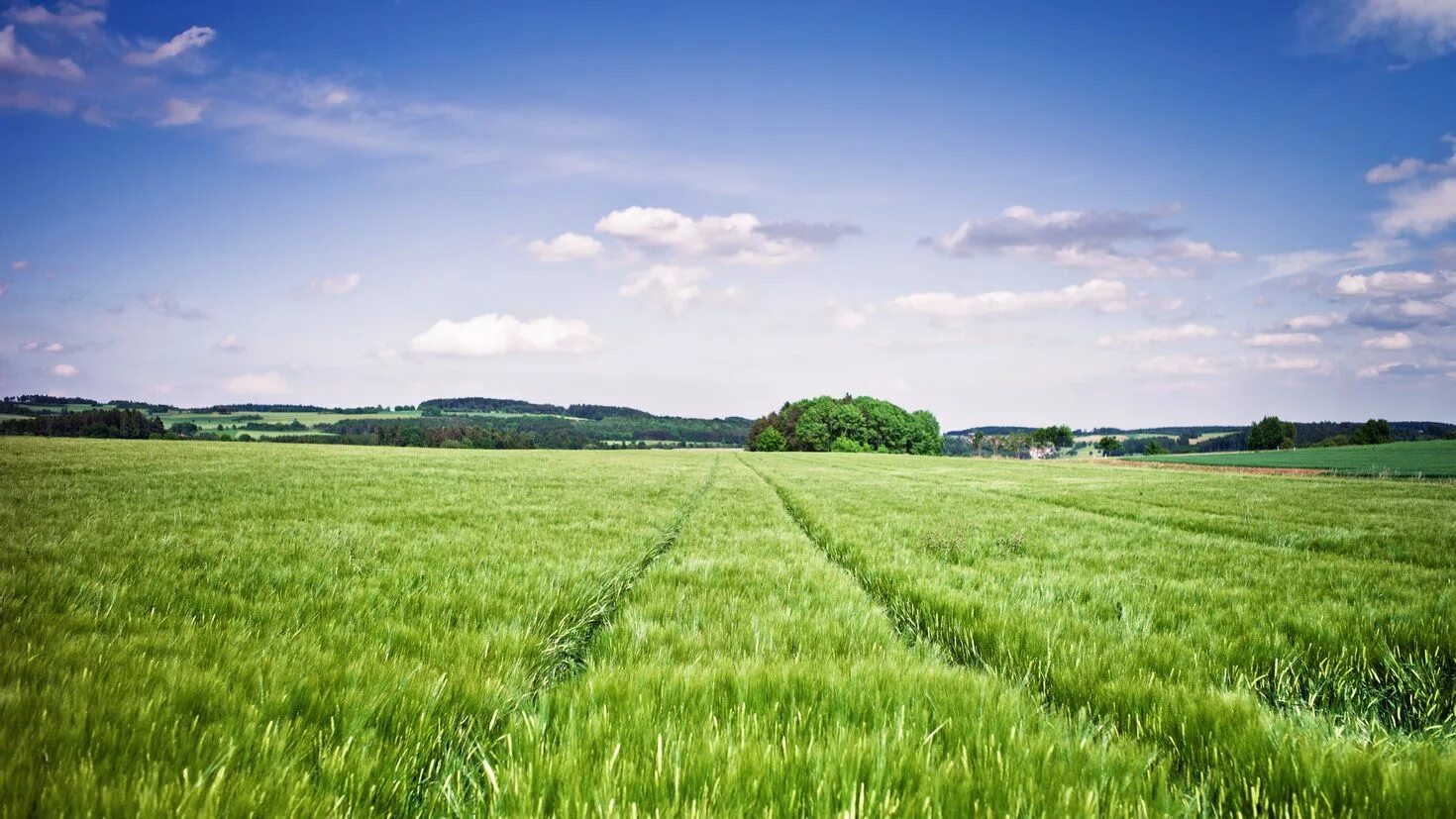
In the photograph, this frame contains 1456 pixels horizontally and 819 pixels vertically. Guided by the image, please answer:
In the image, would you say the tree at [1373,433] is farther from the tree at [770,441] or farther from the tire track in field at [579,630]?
the tire track in field at [579,630]

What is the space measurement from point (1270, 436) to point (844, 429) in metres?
109

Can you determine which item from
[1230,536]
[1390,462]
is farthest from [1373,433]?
[1230,536]

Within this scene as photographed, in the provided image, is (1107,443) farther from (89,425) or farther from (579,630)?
(89,425)

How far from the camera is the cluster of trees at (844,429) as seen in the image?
485ft

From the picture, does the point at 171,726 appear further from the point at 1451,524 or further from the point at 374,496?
the point at 1451,524

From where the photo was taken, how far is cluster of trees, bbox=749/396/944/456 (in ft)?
485

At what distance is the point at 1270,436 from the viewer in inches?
5832

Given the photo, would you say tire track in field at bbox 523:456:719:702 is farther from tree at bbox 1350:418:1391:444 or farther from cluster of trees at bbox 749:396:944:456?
tree at bbox 1350:418:1391:444

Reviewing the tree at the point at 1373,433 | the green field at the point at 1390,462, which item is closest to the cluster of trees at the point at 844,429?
the green field at the point at 1390,462

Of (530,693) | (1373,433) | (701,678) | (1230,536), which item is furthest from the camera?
(1373,433)

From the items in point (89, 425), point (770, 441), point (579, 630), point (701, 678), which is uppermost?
point (89, 425)

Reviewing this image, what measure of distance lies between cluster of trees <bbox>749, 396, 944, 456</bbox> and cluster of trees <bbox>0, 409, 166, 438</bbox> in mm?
114990

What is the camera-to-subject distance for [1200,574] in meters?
7.50

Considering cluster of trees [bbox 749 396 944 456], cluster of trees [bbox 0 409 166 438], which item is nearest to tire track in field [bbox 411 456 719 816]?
cluster of trees [bbox 0 409 166 438]
